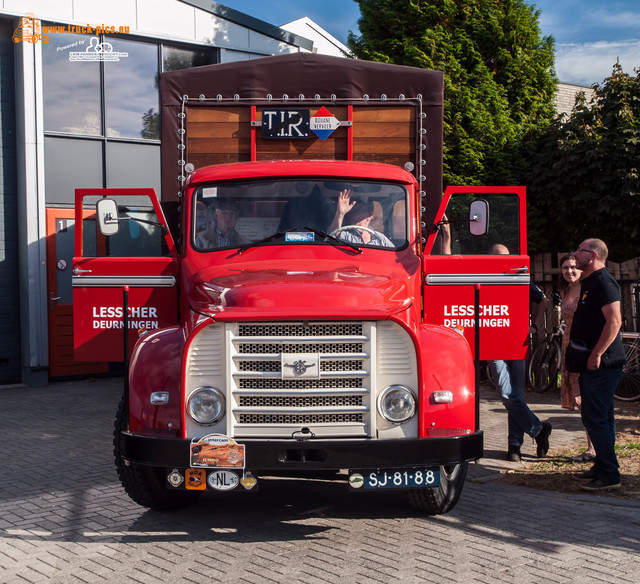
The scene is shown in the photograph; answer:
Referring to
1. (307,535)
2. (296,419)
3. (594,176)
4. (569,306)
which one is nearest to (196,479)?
Answer: (296,419)

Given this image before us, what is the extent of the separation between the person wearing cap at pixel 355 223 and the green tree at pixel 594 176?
8.00m

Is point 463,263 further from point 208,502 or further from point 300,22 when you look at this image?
point 300,22

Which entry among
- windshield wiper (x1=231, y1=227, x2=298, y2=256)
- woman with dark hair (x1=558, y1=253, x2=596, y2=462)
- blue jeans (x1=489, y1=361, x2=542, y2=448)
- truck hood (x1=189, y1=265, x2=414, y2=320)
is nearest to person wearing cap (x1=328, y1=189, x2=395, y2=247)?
windshield wiper (x1=231, y1=227, x2=298, y2=256)

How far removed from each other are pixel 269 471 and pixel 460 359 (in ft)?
4.74

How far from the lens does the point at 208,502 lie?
671 centimetres

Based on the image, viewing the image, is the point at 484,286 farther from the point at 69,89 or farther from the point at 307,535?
the point at 69,89

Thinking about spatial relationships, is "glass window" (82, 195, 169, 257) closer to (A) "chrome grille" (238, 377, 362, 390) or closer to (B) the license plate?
(A) "chrome grille" (238, 377, 362, 390)

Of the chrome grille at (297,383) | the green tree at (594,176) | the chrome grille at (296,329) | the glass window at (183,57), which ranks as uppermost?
the glass window at (183,57)

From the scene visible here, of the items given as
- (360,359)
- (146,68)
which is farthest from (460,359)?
(146,68)

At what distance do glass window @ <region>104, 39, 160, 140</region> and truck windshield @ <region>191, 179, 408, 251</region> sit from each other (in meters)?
9.42

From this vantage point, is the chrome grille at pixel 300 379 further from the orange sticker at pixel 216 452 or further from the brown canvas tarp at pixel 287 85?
the brown canvas tarp at pixel 287 85

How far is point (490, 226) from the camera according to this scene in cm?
666

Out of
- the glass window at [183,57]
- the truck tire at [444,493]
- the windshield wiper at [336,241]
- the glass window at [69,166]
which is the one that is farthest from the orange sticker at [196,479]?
the glass window at [183,57]

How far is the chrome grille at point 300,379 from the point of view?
5344 mm
